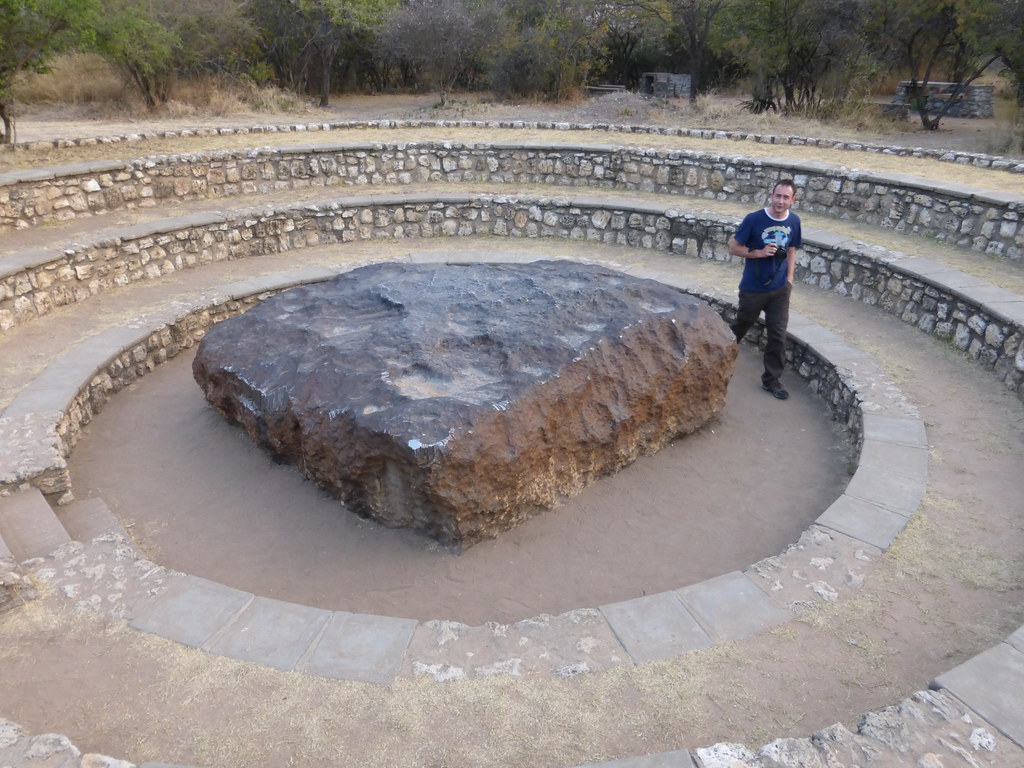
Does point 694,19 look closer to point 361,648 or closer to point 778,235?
point 778,235

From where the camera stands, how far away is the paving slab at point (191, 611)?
11.2 ft

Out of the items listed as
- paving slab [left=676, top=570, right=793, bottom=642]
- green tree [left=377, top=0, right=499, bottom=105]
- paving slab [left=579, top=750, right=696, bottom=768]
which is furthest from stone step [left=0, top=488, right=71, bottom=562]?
green tree [left=377, top=0, right=499, bottom=105]

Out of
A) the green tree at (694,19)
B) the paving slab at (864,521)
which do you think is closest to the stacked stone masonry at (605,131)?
the green tree at (694,19)

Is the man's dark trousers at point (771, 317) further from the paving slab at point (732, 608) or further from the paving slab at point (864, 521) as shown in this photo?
the paving slab at point (732, 608)

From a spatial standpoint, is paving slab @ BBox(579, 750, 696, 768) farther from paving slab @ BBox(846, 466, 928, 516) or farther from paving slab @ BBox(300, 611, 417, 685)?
paving slab @ BBox(846, 466, 928, 516)

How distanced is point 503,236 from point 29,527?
7.16 m

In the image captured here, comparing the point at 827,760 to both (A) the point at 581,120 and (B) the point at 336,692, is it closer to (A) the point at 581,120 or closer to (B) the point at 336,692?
(B) the point at 336,692

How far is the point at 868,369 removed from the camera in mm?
5941

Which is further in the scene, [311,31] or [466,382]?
[311,31]

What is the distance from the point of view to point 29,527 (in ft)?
13.7

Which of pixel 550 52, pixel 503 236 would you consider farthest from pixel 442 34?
pixel 503 236

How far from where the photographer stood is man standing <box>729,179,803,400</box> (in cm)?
579

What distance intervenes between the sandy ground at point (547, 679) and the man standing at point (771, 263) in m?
1.49

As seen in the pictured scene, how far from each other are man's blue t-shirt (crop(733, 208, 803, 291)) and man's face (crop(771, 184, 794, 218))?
53 millimetres
